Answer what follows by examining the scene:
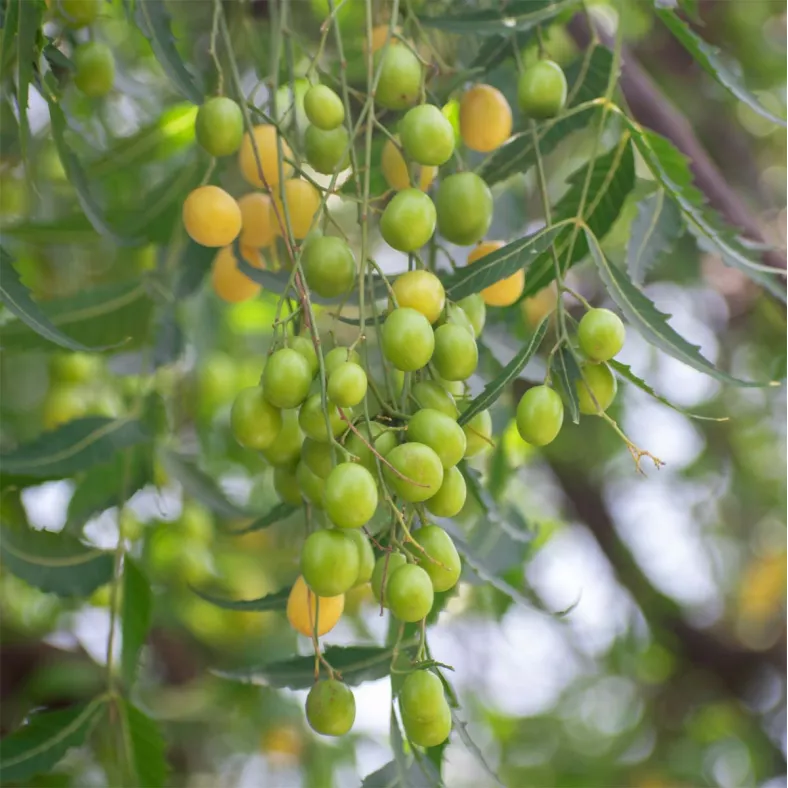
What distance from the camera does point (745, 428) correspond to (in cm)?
213

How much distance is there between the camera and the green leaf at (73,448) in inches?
31.5

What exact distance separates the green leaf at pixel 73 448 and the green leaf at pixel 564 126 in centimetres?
38

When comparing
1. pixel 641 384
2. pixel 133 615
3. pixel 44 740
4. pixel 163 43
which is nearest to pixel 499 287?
pixel 641 384

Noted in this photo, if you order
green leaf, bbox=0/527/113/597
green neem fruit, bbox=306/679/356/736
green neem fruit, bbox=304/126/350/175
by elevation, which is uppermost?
green neem fruit, bbox=304/126/350/175

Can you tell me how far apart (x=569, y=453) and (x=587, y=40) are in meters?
1.05

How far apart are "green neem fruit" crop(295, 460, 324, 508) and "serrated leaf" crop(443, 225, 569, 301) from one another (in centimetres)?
14

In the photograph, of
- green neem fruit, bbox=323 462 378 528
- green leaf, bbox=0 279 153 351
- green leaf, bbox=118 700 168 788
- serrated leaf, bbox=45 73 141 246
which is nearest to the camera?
green neem fruit, bbox=323 462 378 528

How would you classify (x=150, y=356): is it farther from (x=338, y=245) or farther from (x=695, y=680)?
(x=695, y=680)

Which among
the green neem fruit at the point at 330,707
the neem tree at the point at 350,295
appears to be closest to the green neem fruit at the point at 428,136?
the neem tree at the point at 350,295

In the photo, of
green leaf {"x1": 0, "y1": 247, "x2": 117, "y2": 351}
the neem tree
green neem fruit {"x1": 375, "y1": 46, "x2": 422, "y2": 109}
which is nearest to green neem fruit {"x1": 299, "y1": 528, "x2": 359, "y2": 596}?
the neem tree

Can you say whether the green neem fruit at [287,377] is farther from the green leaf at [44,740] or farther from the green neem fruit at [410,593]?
the green leaf at [44,740]

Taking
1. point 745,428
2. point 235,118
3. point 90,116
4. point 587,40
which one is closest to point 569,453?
point 745,428

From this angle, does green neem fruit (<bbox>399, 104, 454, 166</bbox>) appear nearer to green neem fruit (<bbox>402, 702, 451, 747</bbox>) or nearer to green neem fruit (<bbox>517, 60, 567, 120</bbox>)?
green neem fruit (<bbox>517, 60, 567, 120</bbox>)

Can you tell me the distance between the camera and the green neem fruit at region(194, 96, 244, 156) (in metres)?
0.67
